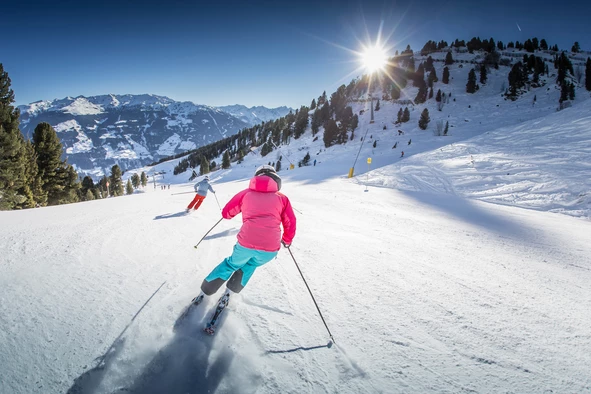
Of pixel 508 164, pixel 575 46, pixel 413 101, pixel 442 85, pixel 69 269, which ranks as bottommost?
pixel 69 269

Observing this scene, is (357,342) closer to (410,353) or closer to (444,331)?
(410,353)

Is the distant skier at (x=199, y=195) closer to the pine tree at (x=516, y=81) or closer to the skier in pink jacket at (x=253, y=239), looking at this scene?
the skier in pink jacket at (x=253, y=239)

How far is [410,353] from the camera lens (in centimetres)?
249

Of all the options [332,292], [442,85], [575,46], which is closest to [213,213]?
[332,292]

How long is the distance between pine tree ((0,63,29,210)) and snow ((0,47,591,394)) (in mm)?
13780

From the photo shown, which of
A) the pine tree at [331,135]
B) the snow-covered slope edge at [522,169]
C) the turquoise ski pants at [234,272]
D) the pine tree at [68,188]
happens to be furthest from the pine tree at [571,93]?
the pine tree at [68,188]

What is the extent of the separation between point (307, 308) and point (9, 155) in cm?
2353

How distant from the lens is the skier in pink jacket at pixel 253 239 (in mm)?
3004

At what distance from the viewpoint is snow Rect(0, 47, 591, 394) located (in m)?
2.20

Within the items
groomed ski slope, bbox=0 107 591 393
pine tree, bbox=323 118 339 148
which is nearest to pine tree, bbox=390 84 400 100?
pine tree, bbox=323 118 339 148

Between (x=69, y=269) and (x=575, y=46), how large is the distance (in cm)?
12574

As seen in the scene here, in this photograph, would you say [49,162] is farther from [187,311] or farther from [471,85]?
[471,85]

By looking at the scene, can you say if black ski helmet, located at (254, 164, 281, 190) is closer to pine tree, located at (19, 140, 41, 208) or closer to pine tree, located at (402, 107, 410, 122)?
pine tree, located at (19, 140, 41, 208)

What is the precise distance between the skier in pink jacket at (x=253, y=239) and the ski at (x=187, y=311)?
0.01m
